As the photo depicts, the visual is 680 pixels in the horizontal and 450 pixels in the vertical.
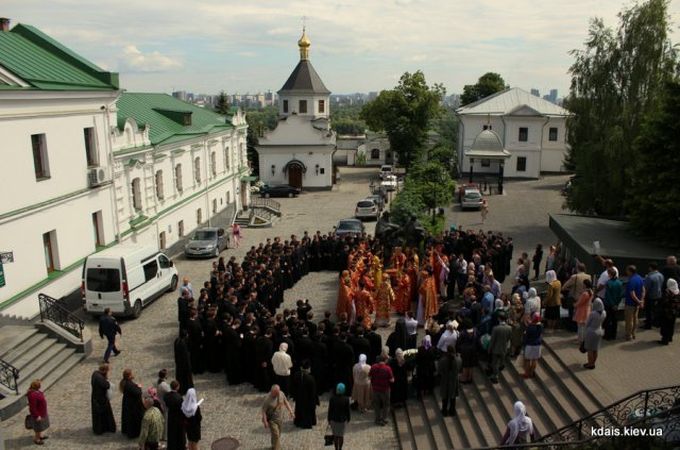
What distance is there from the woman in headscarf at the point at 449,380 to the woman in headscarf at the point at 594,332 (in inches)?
104

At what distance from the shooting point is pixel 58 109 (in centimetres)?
1761

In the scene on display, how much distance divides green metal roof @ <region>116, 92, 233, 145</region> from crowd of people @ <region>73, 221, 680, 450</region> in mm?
12185

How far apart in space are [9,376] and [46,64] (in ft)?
36.4

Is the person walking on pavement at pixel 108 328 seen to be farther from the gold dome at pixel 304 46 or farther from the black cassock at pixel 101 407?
the gold dome at pixel 304 46

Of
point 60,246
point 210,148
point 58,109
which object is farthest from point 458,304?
point 210,148

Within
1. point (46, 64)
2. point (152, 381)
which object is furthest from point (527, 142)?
point (152, 381)

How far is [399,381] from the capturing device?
1191 centimetres

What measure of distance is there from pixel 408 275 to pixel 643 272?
6.54 meters

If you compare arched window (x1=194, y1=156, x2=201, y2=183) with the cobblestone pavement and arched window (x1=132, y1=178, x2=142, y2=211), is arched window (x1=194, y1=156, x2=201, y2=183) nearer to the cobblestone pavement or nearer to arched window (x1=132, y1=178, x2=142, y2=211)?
the cobblestone pavement

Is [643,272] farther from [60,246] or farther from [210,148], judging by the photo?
[210,148]

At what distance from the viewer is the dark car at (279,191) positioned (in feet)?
160

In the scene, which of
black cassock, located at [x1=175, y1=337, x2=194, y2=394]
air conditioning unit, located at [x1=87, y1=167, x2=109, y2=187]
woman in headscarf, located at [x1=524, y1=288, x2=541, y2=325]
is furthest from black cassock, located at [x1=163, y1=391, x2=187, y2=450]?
air conditioning unit, located at [x1=87, y1=167, x2=109, y2=187]

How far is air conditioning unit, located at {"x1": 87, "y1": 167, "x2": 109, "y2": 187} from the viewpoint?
766 inches

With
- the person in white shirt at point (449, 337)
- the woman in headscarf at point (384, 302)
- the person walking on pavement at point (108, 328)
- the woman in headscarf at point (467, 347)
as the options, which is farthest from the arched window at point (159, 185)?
the woman in headscarf at point (467, 347)
